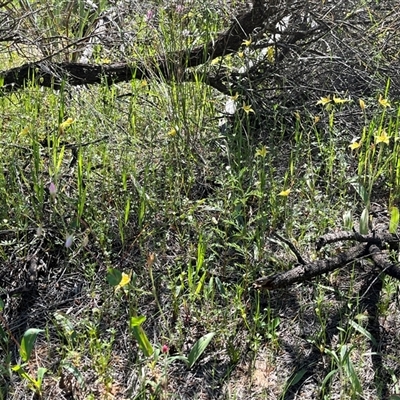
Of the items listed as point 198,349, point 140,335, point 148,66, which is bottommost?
point 198,349

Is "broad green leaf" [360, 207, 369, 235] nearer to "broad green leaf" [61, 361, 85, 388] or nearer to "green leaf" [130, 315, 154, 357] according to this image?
"green leaf" [130, 315, 154, 357]

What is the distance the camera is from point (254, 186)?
242cm

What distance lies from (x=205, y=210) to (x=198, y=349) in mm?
708

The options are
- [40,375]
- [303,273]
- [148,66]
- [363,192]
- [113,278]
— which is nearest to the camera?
[40,375]

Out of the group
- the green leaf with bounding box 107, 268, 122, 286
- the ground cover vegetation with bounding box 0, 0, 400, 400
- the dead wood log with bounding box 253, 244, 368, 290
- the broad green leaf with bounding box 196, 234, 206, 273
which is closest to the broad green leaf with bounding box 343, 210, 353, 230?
the ground cover vegetation with bounding box 0, 0, 400, 400

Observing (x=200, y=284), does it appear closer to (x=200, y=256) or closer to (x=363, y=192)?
(x=200, y=256)

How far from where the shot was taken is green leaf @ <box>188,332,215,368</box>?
176cm

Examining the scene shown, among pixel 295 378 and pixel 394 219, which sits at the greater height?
pixel 394 219

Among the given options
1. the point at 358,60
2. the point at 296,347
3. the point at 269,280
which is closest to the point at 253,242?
the point at 269,280

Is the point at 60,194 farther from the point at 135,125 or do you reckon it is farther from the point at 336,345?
the point at 336,345

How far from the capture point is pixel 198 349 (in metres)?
1.76

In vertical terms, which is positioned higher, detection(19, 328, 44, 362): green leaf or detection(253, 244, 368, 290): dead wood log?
detection(19, 328, 44, 362): green leaf

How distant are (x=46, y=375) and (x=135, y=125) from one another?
133cm

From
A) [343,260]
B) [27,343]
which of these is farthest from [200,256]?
[27,343]
